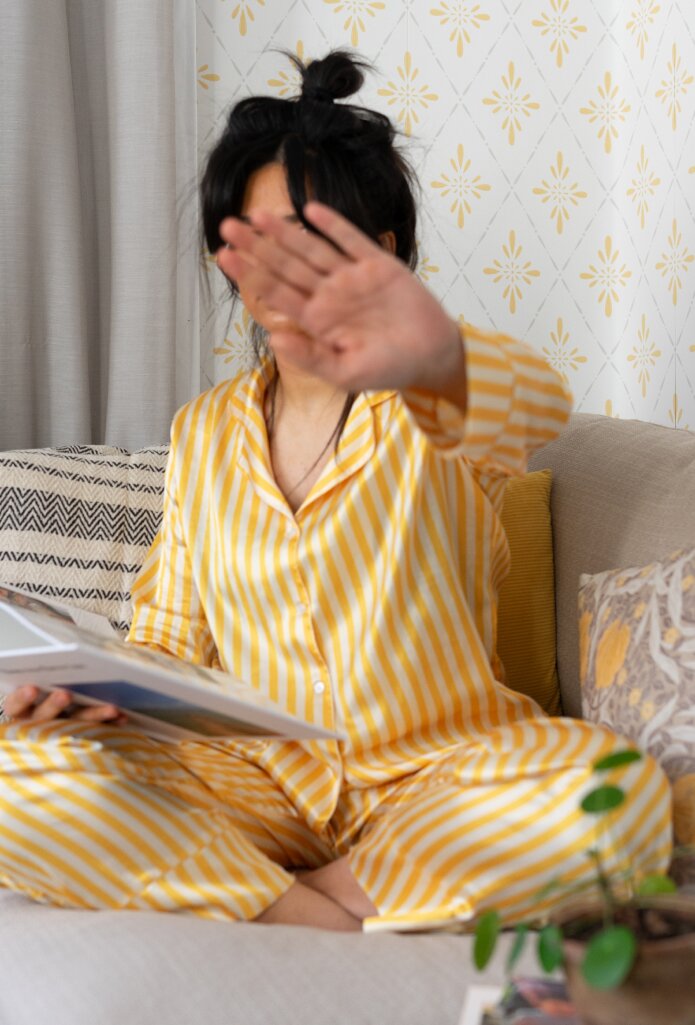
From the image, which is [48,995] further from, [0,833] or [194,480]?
[194,480]

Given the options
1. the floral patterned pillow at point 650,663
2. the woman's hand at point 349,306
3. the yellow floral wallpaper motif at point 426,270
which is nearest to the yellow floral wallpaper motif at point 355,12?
the yellow floral wallpaper motif at point 426,270

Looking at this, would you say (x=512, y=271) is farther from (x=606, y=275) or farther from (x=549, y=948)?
(x=549, y=948)

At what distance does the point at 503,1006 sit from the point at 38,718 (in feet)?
2.26

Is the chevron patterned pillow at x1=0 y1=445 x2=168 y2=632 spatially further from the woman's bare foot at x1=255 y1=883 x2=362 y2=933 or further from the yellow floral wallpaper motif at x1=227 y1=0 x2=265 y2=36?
the yellow floral wallpaper motif at x1=227 y1=0 x2=265 y2=36

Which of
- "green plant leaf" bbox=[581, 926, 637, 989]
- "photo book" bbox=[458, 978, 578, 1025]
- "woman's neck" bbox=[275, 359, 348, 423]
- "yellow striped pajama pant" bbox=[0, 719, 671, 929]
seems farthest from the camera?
"woman's neck" bbox=[275, 359, 348, 423]

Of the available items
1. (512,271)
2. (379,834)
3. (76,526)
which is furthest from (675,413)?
(379,834)

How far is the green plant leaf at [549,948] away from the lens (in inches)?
25.7

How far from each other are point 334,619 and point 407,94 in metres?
1.25

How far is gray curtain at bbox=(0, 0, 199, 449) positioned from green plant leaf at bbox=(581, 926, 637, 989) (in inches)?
62.9

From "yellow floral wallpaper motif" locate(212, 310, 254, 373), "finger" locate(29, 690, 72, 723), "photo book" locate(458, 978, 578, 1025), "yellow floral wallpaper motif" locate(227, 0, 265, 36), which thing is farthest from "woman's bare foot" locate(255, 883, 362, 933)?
"yellow floral wallpaper motif" locate(227, 0, 265, 36)

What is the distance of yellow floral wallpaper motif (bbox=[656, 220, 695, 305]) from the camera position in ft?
7.13

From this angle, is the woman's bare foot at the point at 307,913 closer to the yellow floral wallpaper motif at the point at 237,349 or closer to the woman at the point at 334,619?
the woman at the point at 334,619

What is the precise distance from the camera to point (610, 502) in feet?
5.25

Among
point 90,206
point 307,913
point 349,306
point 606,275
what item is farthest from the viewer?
point 606,275
